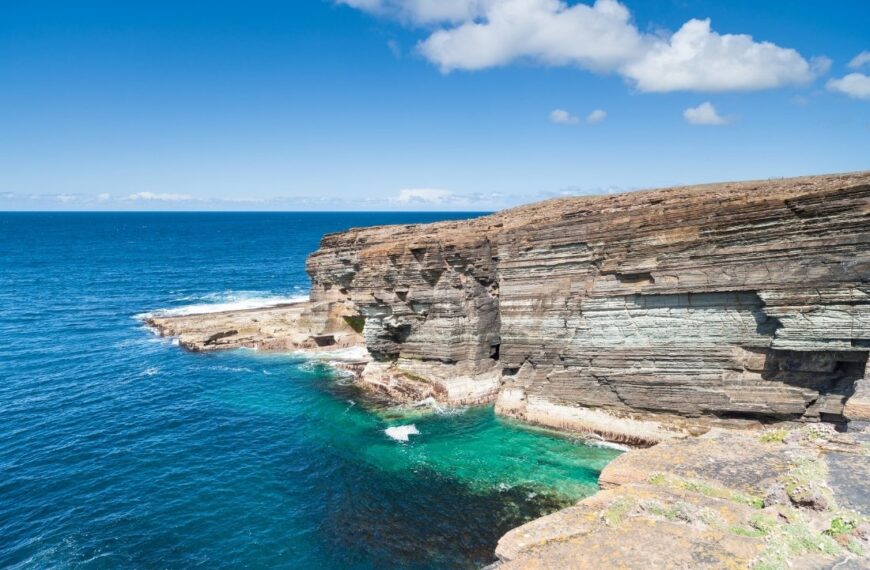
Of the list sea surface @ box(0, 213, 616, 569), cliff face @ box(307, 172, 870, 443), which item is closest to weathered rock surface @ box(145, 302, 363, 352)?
sea surface @ box(0, 213, 616, 569)

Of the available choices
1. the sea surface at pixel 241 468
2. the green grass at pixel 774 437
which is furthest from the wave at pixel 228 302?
the green grass at pixel 774 437

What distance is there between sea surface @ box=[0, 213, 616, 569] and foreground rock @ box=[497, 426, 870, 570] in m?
6.53

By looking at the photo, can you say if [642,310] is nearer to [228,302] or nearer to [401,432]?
[401,432]

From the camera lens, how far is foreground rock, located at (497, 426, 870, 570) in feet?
50.0

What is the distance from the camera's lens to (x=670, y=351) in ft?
102

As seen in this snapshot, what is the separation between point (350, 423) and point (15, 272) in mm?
104629

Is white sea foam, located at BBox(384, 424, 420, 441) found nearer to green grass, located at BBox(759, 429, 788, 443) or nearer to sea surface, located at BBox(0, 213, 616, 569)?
sea surface, located at BBox(0, 213, 616, 569)

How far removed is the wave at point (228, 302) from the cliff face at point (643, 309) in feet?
125

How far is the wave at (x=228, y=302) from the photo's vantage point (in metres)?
73.8

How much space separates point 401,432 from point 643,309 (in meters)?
17.4

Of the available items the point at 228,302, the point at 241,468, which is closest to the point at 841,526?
the point at 241,468

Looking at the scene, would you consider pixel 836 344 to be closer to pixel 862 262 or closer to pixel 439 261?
pixel 862 262

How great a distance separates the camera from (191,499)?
2783 centimetres

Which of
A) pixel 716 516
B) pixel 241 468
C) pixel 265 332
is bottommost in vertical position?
pixel 241 468
